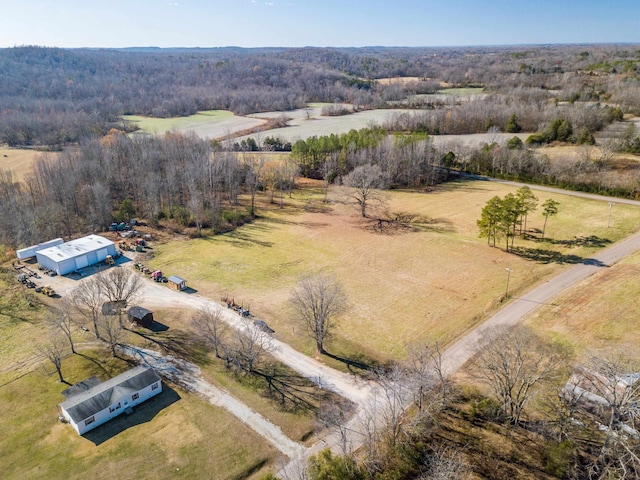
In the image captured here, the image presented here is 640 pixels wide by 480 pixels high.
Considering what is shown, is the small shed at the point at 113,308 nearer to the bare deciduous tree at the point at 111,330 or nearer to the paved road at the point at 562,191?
the bare deciduous tree at the point at 111,330

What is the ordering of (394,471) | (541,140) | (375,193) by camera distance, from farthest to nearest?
(541,140) < (375,193) < (394,471)

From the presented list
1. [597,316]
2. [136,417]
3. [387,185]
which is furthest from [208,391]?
[387,185]

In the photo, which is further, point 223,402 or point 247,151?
point 247,151

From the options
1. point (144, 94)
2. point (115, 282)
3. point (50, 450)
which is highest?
point (144, 94)

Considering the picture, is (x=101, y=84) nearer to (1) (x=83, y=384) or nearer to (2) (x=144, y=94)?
(2) (x=144, y=94)

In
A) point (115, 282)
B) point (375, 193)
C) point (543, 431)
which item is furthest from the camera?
point (375, 193)

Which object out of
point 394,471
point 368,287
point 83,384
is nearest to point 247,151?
point 368,287

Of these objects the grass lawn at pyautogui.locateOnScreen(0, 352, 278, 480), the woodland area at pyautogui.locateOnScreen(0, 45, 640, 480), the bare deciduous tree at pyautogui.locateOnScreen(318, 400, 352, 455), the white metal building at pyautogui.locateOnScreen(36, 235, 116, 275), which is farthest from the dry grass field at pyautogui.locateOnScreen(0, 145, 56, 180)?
the bare deciduous tree at pyautogui.locateOnScreen(318, 400, 352, 455)

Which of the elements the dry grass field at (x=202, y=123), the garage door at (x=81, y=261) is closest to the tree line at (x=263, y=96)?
the dry grass field at (x=202, y=123)

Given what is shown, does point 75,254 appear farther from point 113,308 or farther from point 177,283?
point 113,308
